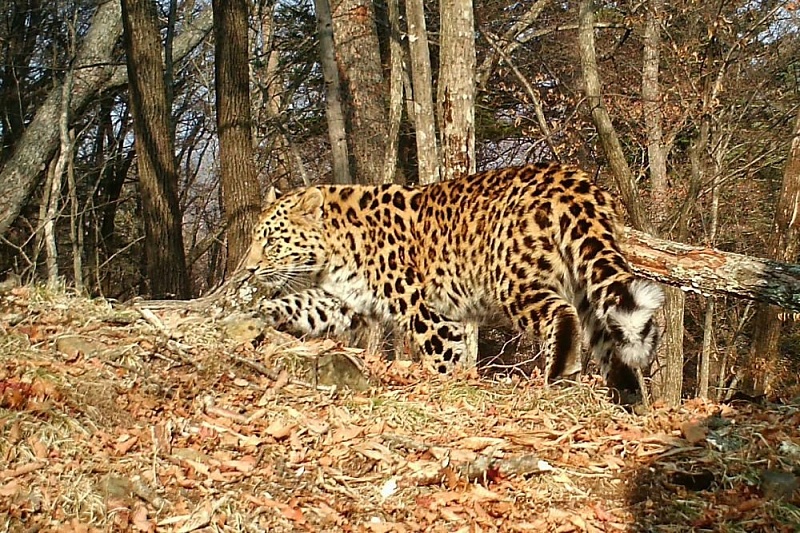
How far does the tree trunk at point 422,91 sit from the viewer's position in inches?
435

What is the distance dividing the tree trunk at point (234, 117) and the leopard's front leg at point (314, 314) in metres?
2.59

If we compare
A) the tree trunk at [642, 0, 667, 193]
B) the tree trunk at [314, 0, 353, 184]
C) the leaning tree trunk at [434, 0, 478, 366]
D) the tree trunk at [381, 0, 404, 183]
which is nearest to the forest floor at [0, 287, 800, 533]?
the leaning tree trunk at [434, 0, 478, 366]

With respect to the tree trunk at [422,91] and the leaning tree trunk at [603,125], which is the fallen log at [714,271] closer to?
the tree trunk at [422,91]

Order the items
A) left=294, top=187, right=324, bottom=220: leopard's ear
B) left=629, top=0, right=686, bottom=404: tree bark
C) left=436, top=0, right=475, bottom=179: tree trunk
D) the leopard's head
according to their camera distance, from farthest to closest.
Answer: left=629, top=0, right=686, bottom=404: tree bark < left=436, top=0, right=475, bottom=179: tree trunk < left=294, top=187, right=324, bottom=220: leopard's ear < the leopard's head

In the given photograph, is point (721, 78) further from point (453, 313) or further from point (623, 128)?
point (453, 313)

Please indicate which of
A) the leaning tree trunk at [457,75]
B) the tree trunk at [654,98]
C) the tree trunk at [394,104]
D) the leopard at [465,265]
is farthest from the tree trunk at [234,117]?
the tree trunk at [654,98]

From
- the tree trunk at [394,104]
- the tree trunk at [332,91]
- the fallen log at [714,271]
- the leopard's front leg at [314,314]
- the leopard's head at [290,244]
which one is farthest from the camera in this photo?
the tree trunk at [394,104]

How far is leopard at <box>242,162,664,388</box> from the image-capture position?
6529 millimetres

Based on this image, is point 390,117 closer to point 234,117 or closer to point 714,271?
point 234,117

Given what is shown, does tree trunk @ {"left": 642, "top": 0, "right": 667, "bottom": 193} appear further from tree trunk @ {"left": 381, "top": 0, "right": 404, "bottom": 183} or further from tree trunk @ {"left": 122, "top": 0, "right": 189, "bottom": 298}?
tree trunk @ {"left": 122, "top": 0, "right": 189, "bottom": 298}

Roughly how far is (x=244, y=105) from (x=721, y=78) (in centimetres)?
926

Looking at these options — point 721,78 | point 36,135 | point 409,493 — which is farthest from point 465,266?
point 721,78

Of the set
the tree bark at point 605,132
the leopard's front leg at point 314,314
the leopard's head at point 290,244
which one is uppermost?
the tree bark at point 605,132

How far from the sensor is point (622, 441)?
5391 millimetres
